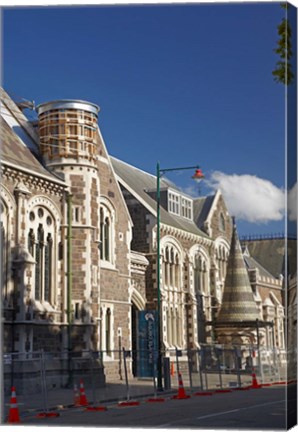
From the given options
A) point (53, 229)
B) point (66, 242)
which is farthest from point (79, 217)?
point (53, 229)

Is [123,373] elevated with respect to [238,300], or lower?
lower

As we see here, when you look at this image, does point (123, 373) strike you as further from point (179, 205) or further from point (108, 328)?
point (179, 205)

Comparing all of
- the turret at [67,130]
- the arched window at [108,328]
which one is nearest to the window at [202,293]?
the arched window at [108,328]

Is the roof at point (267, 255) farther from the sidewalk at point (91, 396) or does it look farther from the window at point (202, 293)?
the sidewalk at point (91, 396)

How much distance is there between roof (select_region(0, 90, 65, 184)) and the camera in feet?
77.5

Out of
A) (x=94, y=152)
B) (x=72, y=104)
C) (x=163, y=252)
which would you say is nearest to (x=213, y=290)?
(x=163, y=252)

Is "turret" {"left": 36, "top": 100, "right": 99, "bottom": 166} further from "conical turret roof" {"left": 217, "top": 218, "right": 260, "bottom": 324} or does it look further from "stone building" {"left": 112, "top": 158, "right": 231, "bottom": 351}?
"conical turret roof" {"left": 217, "top": 218, "right": 260, "bottom": 324}

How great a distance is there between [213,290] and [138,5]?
23635 millimetres

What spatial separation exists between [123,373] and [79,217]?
5.22 m

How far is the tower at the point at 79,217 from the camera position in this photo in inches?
981

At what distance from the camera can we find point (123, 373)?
25.6m

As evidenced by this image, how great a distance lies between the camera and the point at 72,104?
2267 cm

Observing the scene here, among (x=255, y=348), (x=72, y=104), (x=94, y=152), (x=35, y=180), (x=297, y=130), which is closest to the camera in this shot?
(x=297, y=130)

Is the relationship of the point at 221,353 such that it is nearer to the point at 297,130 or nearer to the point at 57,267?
the point at 57,267
